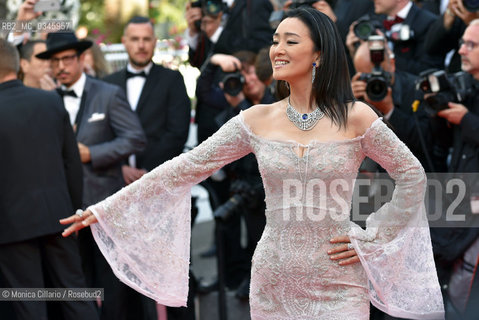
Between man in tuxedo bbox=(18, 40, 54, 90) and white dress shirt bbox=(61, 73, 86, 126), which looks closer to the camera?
white dress shirt bbox=(61, 73, 86, 126)

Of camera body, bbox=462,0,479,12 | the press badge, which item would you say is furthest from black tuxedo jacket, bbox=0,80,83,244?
camera body, bbox=462,0,479,12

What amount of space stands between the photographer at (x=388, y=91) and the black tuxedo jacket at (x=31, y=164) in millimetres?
2032

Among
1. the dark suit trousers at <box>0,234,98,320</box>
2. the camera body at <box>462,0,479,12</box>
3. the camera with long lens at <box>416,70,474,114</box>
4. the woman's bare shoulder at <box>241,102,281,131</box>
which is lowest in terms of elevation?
the dark suit trousers at <box>0,234,98,320</box>

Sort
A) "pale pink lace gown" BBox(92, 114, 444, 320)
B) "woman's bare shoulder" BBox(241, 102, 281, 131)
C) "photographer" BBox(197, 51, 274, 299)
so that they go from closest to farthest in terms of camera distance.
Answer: "pale pink lace gown" BBox(92, 114, 444, 320) < "woman's bare shoulder" BBox(241, 102, 281, 131) < "photographer" BBox(197, 51, 274, 299)

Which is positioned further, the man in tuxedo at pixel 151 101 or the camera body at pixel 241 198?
the man in tuxedo at pixel 151 101

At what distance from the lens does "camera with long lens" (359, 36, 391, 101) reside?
16.8 feet

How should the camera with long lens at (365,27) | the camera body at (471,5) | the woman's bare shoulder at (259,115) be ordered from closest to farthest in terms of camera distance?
the woman's bare shoulder at (259,115)
the camera body at (471,5)
the camera with long lens at (365,27)

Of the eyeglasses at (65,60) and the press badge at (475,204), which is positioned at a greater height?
the eyeglasses at (65,60)

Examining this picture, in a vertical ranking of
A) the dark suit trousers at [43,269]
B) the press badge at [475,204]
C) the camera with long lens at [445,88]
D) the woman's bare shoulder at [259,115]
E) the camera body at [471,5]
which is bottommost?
the dark suit trousers at [43,269]

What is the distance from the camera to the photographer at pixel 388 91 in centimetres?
513

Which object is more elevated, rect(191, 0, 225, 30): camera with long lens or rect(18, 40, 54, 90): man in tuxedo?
rect(191, 0, 225, 30): camera with long lens

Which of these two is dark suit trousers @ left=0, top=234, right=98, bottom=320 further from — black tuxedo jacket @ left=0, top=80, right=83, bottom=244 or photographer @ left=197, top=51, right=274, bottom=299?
photographer @ left=197, top=51, right=274, bottom=299

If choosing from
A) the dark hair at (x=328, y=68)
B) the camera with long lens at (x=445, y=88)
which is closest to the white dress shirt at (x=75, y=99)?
A: the camera with long lens at (x=445, y=88)

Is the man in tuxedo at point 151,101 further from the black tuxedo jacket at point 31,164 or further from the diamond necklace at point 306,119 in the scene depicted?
the diamond necklace at point 306,119
